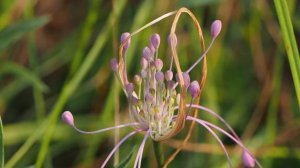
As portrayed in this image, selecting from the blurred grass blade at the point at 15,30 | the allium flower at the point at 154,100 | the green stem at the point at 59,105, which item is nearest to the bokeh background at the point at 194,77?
the green stem at the point at 59,105

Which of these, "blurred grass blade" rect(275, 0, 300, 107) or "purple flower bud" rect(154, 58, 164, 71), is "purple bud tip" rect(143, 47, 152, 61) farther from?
"blurred grass blade" rect(275, 0, 300, 107)

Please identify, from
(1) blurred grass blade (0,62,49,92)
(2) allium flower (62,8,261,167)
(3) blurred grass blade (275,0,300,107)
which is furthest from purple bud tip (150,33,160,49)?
(1) blurred grass blade (0,62,49,92)

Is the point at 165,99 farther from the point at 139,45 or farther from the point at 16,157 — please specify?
the point at 139,45

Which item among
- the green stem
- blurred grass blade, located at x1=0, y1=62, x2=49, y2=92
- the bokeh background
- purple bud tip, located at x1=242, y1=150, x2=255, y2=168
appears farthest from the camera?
the bokeh background

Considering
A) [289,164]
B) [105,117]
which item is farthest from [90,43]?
[289,164]

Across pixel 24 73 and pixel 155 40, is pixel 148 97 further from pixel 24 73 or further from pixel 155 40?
pixel 24 73

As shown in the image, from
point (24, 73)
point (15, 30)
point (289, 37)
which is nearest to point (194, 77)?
point (24, 73)

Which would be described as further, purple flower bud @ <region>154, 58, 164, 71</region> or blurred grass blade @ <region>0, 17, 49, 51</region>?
blurred grass blade @ <region>0, 17, 49, 51</region>
